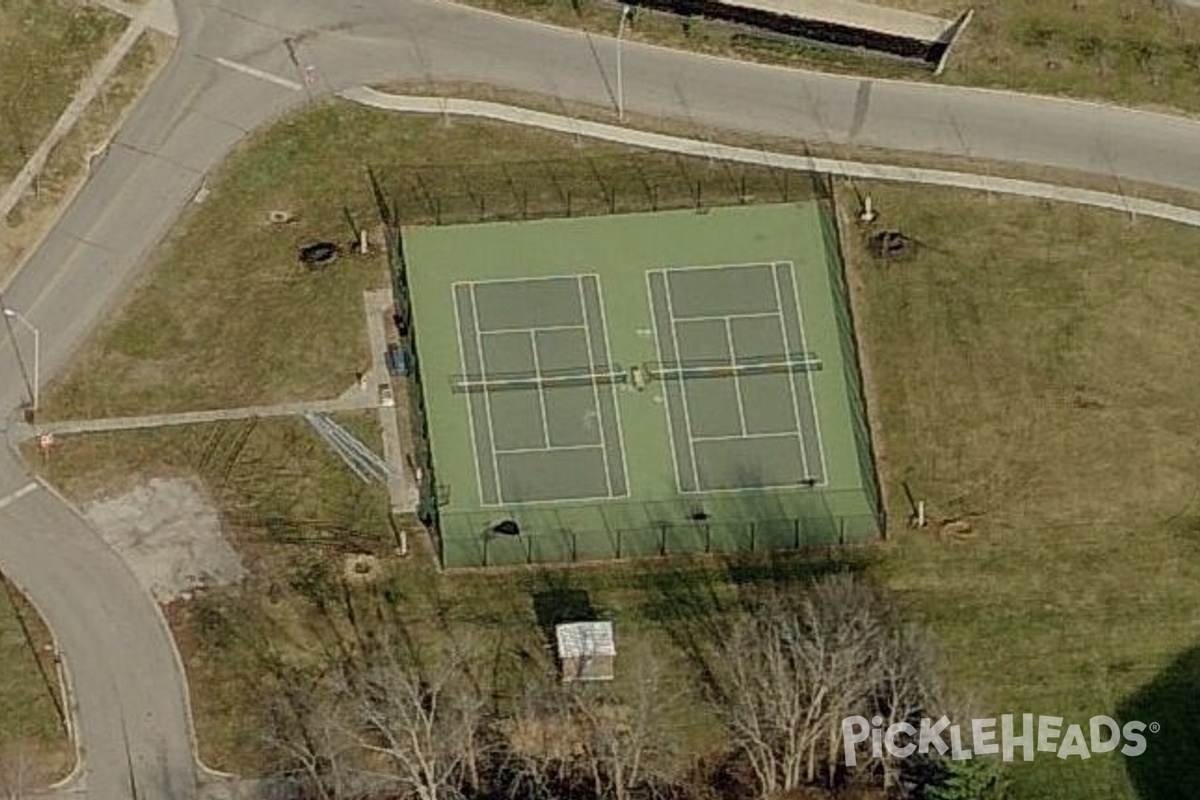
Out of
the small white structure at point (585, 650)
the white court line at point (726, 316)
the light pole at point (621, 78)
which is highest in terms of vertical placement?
the light pole at point (621, 78)

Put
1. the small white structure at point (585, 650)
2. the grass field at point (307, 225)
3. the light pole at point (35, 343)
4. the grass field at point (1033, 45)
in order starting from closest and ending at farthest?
1. the small white structure at point (585, 650)
2. the light pole at point (35, 343)
3. the grass field at point (307, 225)
4. the grass field at point (1033, 45)

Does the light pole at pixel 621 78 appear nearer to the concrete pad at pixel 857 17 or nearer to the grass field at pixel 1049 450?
the concrete pad at pixel 857 17

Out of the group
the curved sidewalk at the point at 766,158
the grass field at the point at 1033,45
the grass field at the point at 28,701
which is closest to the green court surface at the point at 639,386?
the curved sidewalk at the point at 766,158

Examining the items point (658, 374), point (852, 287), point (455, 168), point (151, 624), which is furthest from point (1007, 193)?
point (151, 624)

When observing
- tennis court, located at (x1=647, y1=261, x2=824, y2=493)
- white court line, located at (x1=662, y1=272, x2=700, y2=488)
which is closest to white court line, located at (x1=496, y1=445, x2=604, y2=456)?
tennis court, located at (x1=647, y1=261, x2=824, y2=493)

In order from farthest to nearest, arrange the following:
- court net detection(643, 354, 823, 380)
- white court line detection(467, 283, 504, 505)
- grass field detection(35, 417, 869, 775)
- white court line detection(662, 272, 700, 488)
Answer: court net detection(643, 354, 823, 380) < white court line detection(662, 272, 700, 488) < white court line detection(467, 283, 504, 505) < grass field detection(35, 417, 869, 775)

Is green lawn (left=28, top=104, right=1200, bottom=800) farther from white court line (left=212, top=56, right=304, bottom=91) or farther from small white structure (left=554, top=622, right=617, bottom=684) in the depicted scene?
white court line (left=212, top=56, right=304, bottom=91)
